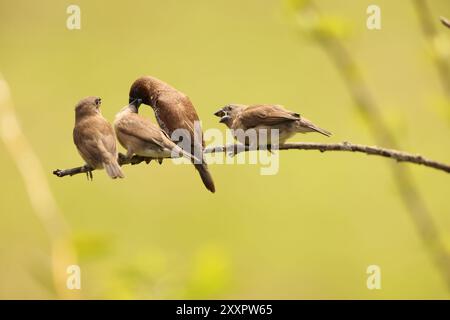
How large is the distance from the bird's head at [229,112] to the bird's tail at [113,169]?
1.09m

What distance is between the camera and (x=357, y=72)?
244 centimetres

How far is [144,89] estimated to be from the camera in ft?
8.11

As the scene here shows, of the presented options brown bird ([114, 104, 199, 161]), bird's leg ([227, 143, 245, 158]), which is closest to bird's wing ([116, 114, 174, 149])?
brown bird ([114, 104, 199, 161])

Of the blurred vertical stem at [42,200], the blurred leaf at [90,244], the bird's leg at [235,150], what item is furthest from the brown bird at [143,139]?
the blurred leaf at [90,244]

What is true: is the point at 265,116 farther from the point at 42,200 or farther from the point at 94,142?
the point at 42,200

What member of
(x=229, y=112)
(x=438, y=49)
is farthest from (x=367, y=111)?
(x=229, y=112)

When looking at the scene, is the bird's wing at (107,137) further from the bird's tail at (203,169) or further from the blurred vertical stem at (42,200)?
the blurred vertical stem at (42,200)

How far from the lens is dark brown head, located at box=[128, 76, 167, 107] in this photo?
2.42 meters

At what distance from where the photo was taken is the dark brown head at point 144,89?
242cm

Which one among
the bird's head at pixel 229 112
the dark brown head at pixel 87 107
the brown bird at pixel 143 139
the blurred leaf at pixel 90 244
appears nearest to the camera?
the blurred leaf at pixel 90 244

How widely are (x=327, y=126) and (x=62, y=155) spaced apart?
3.06m

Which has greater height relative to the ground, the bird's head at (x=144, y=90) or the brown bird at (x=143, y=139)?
the bird's head at (x=144, y=90)

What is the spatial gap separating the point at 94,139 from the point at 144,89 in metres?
0.22

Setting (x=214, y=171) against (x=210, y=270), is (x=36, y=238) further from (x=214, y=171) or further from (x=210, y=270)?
(x=210, y=270)
